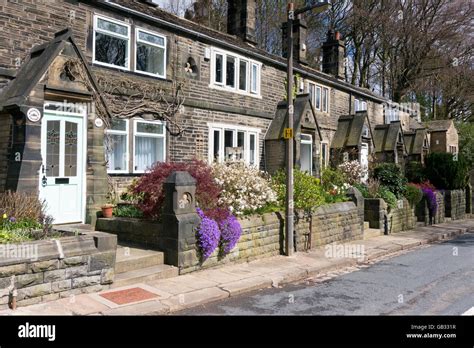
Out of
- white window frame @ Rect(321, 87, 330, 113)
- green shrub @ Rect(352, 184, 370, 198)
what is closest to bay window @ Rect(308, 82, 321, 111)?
white window frame @ Rect(321, 87, 330, 113)

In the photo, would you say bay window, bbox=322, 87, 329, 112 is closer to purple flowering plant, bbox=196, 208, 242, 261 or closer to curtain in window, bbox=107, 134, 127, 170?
curtain in window, bbox=107, 134, 127, 170

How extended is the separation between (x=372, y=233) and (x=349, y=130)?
29.6ft

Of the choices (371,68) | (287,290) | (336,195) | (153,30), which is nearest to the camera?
(287,290)

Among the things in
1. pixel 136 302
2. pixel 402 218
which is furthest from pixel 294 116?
pixel 136 302

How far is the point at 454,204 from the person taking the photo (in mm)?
22391

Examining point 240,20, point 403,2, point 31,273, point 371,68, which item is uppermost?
point 403,2

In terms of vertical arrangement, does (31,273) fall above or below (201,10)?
below

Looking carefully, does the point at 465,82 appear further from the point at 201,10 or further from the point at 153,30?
the point at 153,30

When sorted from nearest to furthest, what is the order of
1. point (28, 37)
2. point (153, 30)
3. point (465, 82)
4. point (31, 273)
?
1. point (31, 273)
2. point (28, 37)
3. point (153, 30)
4. point (465, 82)

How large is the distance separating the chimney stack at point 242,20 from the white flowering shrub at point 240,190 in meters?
10.9

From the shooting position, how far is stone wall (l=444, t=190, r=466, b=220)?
72.2 feet
